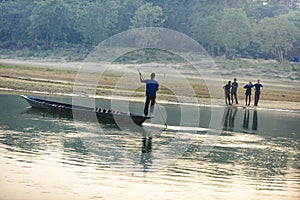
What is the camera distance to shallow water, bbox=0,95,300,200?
14180 millimetres

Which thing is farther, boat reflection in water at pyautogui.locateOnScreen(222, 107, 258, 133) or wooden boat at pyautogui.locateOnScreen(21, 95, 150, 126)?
boat reflection in water at pyautogui.locateOnScreen(222, 107, 258, 133)

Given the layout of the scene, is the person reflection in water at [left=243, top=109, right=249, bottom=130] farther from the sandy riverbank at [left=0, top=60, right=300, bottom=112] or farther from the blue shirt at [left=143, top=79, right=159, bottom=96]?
the sandy riverbank at [left=0, top=60, right=300, bottom=112]

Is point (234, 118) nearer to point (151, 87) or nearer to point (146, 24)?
point (151, 87)

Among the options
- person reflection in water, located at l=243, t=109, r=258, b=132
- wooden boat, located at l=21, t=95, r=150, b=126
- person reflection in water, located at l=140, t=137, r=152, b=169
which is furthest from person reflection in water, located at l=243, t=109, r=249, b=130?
person reflection in water, located at l=140, t=137, r=152, b=169

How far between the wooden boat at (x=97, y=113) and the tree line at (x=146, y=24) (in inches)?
2494

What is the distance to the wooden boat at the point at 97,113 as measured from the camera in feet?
84.8

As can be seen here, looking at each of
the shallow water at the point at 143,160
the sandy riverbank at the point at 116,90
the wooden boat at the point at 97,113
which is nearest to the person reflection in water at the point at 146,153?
the shallow water at the point at 143,160

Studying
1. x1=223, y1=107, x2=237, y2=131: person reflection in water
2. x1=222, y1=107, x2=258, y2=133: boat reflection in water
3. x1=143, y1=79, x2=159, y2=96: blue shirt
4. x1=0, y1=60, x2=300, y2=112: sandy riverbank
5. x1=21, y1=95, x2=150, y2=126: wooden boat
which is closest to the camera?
x1=21, y1=95, x2=150, y2=126: wooden boat

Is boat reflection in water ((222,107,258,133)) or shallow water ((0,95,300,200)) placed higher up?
shallow water ((0,95,300,200))

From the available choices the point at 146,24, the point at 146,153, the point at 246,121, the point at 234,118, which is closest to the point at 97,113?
the point at 146,153

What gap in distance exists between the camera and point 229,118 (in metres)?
33.9

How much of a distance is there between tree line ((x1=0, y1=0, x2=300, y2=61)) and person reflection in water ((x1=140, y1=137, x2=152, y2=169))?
70.1m

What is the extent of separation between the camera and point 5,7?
10562 cm

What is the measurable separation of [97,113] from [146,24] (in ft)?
227
